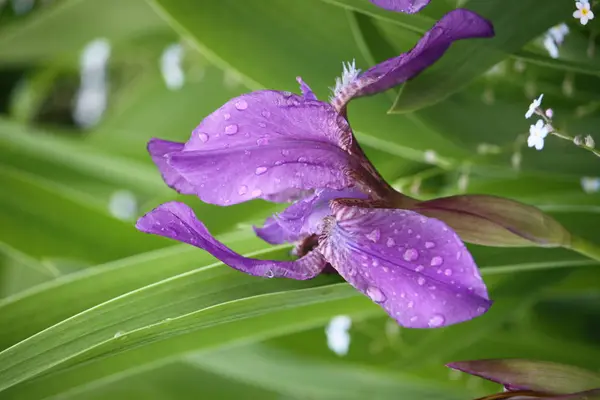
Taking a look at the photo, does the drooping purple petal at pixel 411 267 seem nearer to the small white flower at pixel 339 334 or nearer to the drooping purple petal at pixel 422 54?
the drooping purple petal at pixel 422 54

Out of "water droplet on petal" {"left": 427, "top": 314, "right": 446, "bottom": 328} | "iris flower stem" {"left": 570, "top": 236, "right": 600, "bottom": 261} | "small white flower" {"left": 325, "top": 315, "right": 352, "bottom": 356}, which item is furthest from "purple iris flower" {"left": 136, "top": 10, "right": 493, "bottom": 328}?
"small white flower" {"left": 325, "top": 315, "right": 352, "bottom": 356}

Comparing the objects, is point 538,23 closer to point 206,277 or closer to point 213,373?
point 206,277

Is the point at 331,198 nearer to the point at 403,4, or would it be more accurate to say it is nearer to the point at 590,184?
the point at 403,4

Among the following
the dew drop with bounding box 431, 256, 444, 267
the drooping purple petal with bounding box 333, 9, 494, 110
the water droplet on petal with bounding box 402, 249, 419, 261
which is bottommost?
the dew drop with bounding box 431, 256, 444, 267

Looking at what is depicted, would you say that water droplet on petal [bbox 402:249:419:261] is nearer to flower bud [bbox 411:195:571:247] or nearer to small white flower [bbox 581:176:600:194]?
flower bud [bbox 411:195:571:247]

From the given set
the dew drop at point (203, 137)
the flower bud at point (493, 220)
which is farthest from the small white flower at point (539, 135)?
the dew drop at point (203, 137)

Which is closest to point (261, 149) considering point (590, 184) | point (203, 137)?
point (203, 137)
